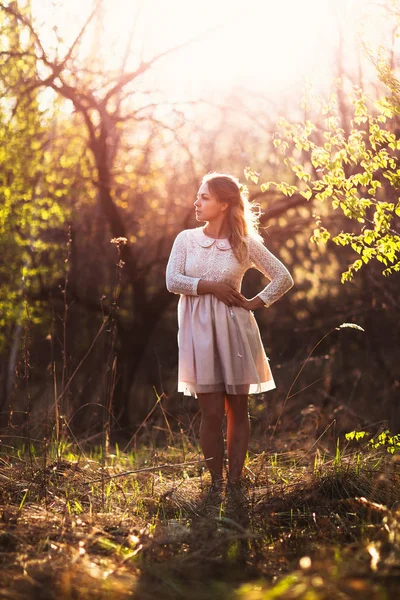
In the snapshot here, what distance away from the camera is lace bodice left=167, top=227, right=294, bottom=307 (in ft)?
13.6

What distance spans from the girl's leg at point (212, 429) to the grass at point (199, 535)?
15 cm

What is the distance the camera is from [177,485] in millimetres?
4055

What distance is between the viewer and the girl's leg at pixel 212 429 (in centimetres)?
406

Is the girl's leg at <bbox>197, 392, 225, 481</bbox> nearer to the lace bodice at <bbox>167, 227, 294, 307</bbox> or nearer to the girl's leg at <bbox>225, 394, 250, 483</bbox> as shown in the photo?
the girl's leg at <bbox>225, 394, 250, 483</bbox>

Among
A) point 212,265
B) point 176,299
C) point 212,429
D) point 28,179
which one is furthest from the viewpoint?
point 176,299

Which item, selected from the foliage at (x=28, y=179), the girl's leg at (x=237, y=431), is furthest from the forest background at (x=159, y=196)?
the girl's leg at (x=237, y=431)

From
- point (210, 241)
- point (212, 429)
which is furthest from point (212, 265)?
point (212, 429)

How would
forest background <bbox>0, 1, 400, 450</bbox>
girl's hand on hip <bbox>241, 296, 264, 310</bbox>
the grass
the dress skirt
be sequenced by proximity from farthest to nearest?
1. forest background <bbox>0, 1, 400, 450</bbox>
2. girl's hand on hip <bbox>241, 296, 264, 310</bbox>
3. the dress skirt
4. the grass

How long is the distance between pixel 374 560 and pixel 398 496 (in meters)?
1.23

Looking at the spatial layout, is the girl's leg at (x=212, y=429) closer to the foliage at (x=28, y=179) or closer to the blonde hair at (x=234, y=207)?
the blonde hair at (x=234, y=207)

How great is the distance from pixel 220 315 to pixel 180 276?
31 centimetres

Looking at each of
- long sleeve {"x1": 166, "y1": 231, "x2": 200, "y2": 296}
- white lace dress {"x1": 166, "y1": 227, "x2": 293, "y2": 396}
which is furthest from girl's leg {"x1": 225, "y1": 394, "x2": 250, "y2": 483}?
long sleeve {"x1": 166, "y1": 231, "x2": 200, "y2": 296}

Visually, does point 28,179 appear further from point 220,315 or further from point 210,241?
point 220,315

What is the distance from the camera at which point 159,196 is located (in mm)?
10273
